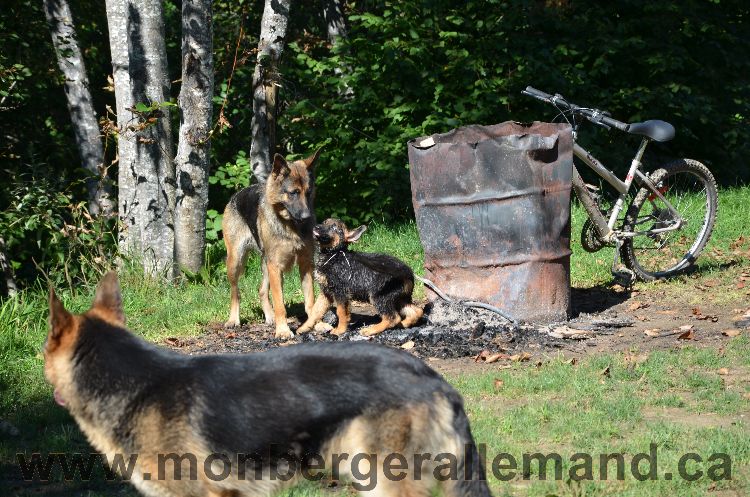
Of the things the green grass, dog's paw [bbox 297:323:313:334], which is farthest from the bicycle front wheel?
dog's paw [bbox 297:323:313:334]

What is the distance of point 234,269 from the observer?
9.80 m

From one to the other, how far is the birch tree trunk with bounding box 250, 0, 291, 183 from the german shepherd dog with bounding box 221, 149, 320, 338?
3.53 meters

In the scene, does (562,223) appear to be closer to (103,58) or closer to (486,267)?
(486,267)

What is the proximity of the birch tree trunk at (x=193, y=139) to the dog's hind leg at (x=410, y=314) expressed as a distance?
392cm

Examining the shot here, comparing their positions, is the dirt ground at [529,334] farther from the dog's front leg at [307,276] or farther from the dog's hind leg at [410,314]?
the dog's front leg at [307,276]

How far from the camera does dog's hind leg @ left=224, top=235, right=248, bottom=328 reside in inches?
371

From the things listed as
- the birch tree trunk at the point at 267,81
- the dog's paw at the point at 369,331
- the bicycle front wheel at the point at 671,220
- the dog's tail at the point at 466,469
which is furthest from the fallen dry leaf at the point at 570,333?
the birch tree trunk at the point at 267,81

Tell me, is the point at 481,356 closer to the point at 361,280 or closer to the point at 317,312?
the point at 361,280

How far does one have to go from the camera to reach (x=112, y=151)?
52.3 ft

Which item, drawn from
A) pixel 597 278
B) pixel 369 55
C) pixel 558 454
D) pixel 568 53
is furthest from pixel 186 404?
pixel 568 53

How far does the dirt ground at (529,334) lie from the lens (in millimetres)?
7535

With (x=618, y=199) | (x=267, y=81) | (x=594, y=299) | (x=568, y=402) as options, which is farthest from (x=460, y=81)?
(x=568, y=402)

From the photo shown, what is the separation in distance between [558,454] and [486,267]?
3536 mm

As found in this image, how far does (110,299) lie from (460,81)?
1120cm
